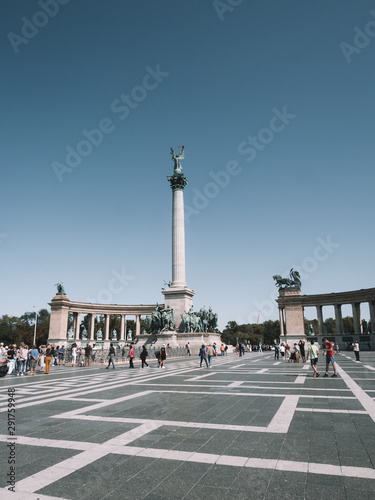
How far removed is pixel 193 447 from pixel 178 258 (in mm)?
47007

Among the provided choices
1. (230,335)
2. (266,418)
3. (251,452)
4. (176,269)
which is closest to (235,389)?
(266,418)

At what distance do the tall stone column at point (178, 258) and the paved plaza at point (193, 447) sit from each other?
3887 centimetres

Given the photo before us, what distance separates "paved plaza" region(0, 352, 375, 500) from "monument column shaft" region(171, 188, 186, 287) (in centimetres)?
4043

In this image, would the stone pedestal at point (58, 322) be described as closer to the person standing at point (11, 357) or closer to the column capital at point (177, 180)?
the column capital at point (177, 180)

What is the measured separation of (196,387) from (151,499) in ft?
36.9

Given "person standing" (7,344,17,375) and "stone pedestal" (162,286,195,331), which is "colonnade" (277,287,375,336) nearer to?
"stone pedestal" (162,286,195,331)

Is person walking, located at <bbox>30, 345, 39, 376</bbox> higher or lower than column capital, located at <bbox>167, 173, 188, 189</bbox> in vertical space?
lower

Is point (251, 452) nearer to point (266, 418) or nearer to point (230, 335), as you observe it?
point (266, 418)

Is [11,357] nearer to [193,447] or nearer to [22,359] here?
[22,359]

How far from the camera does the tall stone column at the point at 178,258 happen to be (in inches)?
2041

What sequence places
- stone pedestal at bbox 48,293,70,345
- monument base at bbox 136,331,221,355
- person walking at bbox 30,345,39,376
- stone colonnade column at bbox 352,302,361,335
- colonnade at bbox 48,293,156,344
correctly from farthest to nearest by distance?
colonnade at bbox 48,293,156,344 < stone pedestal at bbox 48,293,70,345 < stone colonnade column at bbox 352,302,361,335 < monument base at bbox 136,331,221,355 < person walking at bbox 30,345,39,376

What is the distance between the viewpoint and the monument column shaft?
53.4m

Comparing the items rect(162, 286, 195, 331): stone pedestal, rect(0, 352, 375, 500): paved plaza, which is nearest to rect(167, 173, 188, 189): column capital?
rect(162, 286, 195, 331): stone pedestal

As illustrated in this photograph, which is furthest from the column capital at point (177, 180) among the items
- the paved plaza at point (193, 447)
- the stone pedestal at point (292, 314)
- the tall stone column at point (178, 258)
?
the paved plaza at point (193, 447)
